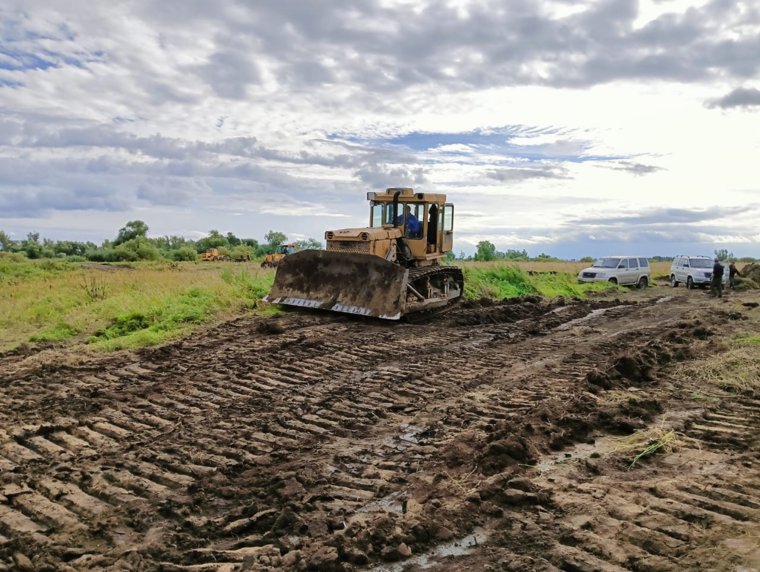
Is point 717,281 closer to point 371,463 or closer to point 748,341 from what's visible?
point 748,341

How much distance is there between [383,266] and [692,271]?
65.2ft

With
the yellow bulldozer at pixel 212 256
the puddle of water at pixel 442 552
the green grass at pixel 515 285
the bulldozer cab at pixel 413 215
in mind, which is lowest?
the puddle of water at pixel 442 552

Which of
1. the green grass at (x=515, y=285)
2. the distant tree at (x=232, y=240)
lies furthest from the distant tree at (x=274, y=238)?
the green grass at (x=515, y=285)

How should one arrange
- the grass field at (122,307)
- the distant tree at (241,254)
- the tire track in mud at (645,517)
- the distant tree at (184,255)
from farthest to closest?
1. the distant tree at (241,254)
2. the distant tree at (184,255)
3. the grass field at (122,307)
4. the tire track in mud at (645,517)

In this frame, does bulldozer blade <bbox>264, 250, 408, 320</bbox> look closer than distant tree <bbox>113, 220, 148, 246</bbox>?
Yes

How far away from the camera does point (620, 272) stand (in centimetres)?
2802

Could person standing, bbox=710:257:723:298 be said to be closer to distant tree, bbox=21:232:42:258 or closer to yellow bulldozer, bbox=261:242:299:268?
yellow bulldozer, bbox=261:242:299:268

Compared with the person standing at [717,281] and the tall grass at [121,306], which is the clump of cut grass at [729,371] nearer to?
the tall grass at [121,306]

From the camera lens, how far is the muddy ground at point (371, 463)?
395 cm

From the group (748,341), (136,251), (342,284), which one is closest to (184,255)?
(136,251)

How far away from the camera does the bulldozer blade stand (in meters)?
13.4

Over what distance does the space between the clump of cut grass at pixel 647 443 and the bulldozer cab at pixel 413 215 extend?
33.0ft

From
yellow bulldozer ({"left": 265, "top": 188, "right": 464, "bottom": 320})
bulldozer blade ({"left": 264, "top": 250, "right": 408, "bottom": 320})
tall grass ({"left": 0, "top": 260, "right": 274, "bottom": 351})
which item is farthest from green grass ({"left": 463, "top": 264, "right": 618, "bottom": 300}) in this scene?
tall grass ({"left": 0, "top": 260, "right": 274, "bottom": 351})

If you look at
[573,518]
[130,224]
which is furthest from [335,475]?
[130,224]
